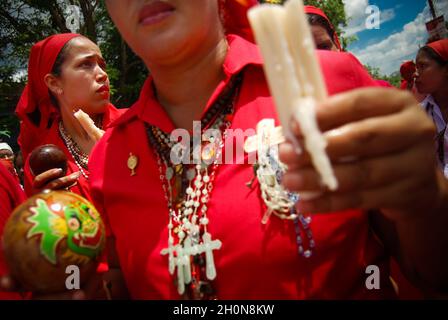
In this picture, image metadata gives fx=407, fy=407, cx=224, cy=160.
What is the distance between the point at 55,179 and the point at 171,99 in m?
0.76

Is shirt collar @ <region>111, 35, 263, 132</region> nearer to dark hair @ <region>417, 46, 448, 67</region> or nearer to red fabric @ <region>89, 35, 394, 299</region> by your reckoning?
red fabric @ <region>89, 35, 394, 299</region>

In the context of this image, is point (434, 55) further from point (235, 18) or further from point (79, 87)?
point (79, 87)

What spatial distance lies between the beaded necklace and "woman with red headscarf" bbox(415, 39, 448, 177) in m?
3.16

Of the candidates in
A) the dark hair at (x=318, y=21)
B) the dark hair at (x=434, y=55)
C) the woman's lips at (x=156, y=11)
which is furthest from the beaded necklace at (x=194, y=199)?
the dark hair at (x=434, y=55)

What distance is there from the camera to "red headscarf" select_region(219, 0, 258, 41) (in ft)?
5.94

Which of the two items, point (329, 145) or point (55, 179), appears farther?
point (55, 179)

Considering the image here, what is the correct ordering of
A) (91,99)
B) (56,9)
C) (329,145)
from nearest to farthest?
(329,145)
(91,99)
(56,9)

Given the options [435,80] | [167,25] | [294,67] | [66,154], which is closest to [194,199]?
[167,25]

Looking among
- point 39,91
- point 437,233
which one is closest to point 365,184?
point 437,233

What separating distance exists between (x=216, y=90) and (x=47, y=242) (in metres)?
0.82

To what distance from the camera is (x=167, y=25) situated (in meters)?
1.46

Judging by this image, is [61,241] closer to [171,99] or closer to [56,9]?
[171,99]

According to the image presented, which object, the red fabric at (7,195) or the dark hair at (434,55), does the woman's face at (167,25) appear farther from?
the dark hair at (434,55)
